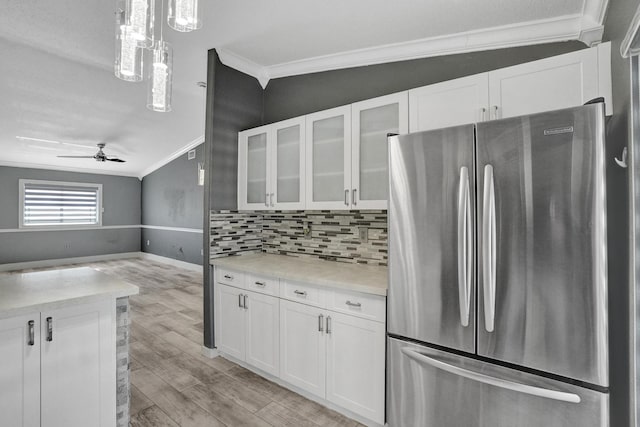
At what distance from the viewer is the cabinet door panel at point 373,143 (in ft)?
7.05

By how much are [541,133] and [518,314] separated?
0.77 meters

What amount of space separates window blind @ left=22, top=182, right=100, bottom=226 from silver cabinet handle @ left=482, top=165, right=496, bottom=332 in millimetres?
9671

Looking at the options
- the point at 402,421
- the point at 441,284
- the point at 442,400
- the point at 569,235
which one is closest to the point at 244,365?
the point at 402,421

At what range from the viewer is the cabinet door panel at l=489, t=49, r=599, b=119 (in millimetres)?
1544

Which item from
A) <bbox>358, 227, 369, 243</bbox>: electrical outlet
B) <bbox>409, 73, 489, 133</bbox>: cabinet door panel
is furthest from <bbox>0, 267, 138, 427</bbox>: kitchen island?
<bbox>409, 73, 489, 133</bbox>: cabinet door panel

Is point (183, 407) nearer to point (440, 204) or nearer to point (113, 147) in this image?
point (440, 204)

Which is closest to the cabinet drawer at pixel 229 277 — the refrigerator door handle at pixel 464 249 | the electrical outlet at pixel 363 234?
the electrical outlet at pixel 363 234

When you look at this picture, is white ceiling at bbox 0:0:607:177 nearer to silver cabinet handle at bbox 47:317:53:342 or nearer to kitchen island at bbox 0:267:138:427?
kitchen island at bbox 0:267:138:427

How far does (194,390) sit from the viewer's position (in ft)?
7.86

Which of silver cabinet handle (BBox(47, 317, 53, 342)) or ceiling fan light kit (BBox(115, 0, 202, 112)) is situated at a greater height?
ceiling fan light kit (BBox(115, 0, 202, 112))

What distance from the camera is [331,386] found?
82.1 inches

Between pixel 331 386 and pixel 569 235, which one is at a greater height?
pixel 569 235

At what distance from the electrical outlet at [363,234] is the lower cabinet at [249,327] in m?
0.87

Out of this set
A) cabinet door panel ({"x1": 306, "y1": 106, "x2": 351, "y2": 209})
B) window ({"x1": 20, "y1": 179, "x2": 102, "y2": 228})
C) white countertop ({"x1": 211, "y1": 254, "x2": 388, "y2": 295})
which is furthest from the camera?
window ({"x1": 20, "y1": 179, "x2": 102, "y2": 228})
